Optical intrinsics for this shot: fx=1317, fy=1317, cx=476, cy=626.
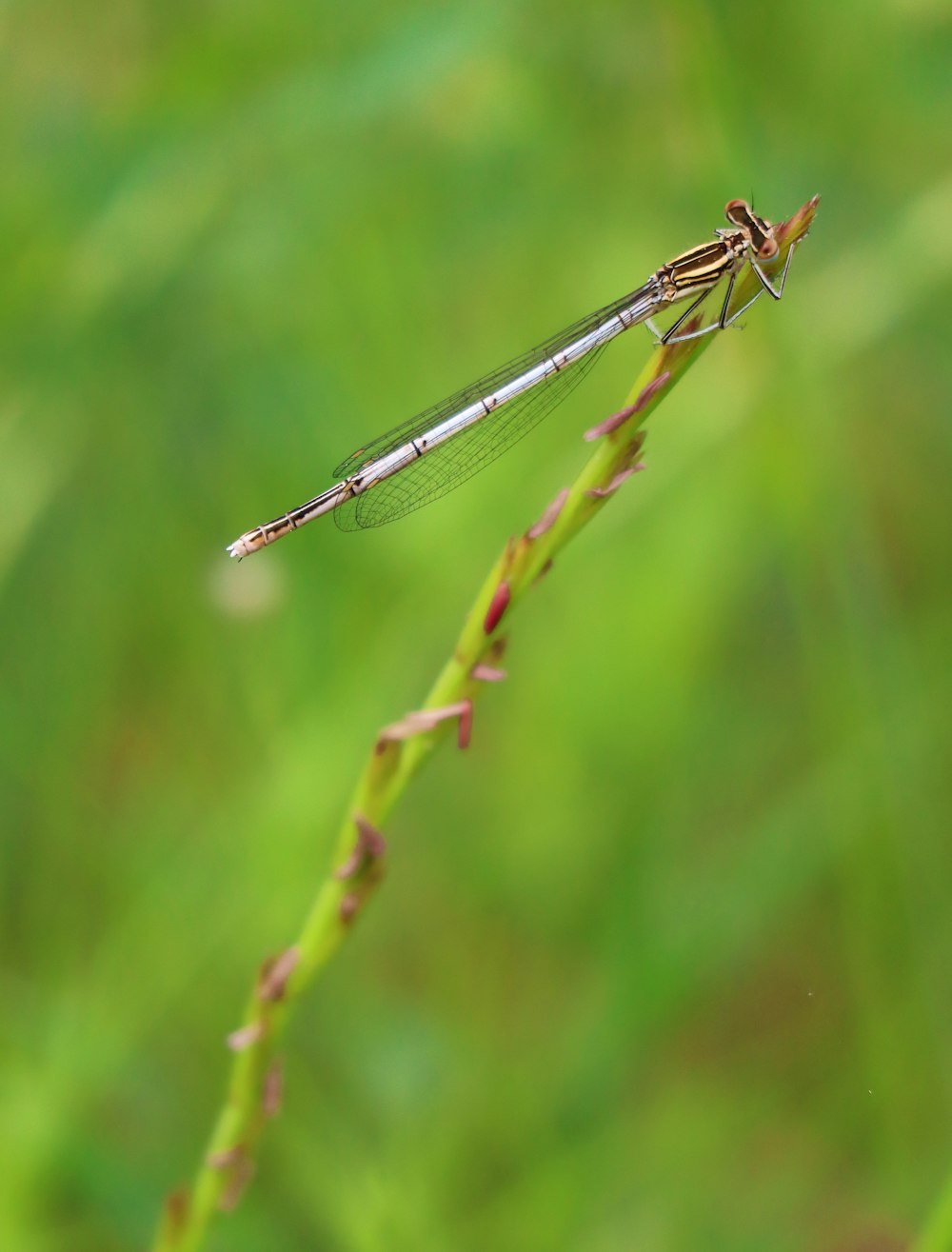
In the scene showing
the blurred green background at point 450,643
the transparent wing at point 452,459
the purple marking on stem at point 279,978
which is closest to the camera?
the purple marking on stem at point 279,978

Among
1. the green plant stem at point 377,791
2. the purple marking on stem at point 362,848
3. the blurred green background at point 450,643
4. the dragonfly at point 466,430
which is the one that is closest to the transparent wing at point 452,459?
the dragonfly at point 466,430

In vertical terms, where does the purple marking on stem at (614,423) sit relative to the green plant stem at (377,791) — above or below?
above

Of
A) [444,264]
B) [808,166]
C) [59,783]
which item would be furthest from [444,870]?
[808,166]

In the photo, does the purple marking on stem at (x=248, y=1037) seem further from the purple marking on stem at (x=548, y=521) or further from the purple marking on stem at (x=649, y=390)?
the purple marking on stem at (x=649, y=390)

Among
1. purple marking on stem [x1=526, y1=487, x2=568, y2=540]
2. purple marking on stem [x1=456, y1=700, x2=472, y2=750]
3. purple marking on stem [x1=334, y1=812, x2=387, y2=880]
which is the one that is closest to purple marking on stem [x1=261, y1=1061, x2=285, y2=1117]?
purple marking on stem [x1=334, y1=812, x2=387, y2=880]

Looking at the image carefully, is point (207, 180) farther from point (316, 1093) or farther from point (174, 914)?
point (316, 1093)

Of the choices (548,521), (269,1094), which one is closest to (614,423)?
(548,521)

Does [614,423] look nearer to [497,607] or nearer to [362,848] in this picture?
[497,607]
